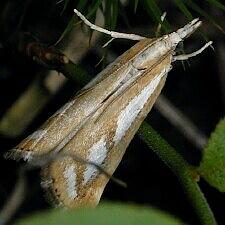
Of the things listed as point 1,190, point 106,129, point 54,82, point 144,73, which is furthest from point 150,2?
point 1,190

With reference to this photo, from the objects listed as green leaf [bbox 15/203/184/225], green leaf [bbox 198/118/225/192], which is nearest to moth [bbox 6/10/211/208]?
green leaf [bbox 198/118/225/192]

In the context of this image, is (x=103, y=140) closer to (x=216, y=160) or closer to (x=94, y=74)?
(x=216, y=160)

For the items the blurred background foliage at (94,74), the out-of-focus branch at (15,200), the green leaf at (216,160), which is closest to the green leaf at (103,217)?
the green leaf at (216,160)

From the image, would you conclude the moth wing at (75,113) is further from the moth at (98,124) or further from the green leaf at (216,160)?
the green leaf at (216,160)

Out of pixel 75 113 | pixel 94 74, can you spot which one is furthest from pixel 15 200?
pixel 75 113

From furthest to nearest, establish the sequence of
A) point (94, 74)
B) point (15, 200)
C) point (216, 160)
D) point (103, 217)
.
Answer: point (94, 74) → point (15, 200) → point (216, 160) → point (103, 217)

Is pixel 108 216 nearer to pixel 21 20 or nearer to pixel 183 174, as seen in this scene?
pixel 183 174
